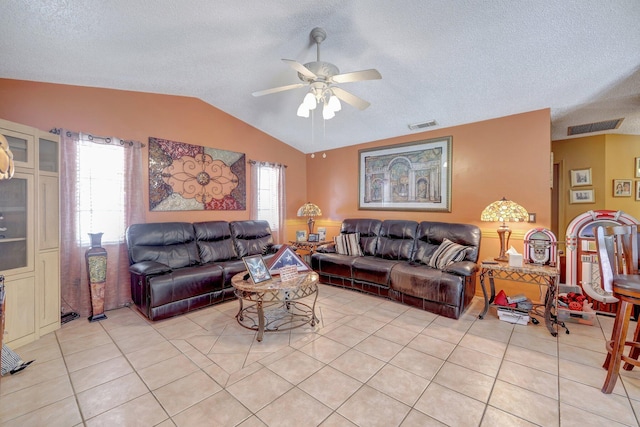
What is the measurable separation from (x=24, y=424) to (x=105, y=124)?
310cm

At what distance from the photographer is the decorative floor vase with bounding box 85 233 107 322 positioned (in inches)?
118

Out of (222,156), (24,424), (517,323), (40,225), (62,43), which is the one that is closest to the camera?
(24,424)

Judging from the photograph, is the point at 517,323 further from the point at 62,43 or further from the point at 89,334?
the point at 62,43

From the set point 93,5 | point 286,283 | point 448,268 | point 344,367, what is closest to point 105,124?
point 93,5

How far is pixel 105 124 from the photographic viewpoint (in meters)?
3.34

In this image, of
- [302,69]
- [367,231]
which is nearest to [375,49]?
[302,69]

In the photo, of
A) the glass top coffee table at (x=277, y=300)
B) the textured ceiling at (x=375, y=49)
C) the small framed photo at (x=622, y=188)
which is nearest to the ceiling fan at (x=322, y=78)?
the textured ceiling at (x=375, y=49)

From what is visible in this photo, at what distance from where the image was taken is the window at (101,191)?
126 inches

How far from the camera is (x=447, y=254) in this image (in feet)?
11.2

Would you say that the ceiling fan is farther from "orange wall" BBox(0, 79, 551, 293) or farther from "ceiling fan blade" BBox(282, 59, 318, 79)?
"orange wall" BBox(0, 79, 551, 293)

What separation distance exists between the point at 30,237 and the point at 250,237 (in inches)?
97.5

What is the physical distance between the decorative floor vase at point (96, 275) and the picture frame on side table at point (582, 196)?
6860 mm

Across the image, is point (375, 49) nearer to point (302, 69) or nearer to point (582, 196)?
point (302, 69)

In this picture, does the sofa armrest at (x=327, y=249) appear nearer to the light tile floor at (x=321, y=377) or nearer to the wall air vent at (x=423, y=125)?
the light tile floor at (x=321, y=377)
